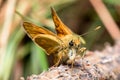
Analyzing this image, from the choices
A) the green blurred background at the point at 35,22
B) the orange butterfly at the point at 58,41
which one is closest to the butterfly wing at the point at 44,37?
the orange butterfly at the point at 58,41

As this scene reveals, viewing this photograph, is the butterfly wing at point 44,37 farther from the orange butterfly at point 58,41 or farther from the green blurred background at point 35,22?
the green blurred background at point 35,22

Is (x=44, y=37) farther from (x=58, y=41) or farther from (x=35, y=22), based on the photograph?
(x=35, y=22)

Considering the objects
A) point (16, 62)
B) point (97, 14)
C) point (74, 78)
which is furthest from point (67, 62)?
point (97, 14)

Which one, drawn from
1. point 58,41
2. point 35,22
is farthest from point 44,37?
point 35,22

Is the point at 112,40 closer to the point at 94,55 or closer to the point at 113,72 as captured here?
the point at 94,55

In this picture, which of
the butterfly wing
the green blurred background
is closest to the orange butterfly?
the butterfly wing

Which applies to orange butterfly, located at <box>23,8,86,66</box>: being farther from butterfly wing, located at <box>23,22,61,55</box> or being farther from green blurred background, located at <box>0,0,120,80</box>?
green blurred background, located at <box>0,0,120,80</box>
